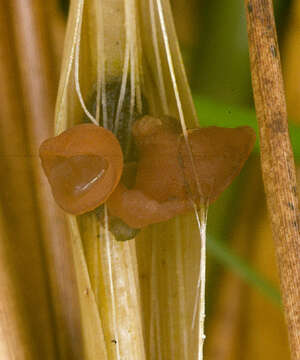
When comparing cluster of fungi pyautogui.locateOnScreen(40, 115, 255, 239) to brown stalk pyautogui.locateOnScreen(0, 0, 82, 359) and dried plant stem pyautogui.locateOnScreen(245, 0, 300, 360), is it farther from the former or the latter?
brown stalk pyautogui.locateOnScreen(0, 0, 82, 359)

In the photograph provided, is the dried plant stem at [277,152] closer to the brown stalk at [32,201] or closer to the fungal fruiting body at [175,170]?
the fungal fruiting body at [175,170]

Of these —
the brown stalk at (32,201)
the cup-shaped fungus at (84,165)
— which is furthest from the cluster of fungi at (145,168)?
the brown stalk at (32,201)

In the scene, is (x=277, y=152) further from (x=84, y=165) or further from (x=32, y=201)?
(x=32, y=201)

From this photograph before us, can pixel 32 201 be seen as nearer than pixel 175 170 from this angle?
No

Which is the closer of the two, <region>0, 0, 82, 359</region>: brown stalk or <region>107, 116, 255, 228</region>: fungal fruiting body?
<region>107, 116, 255, 228</region>: fungal fruiting body

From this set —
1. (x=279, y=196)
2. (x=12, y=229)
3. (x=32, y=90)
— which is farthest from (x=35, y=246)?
(x=279, y=196)

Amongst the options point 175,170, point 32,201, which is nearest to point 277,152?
point 175,170

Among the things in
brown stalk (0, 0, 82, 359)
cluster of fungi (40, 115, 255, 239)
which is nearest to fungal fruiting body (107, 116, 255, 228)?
cluster of fungi (40, 115, 255, 239)
